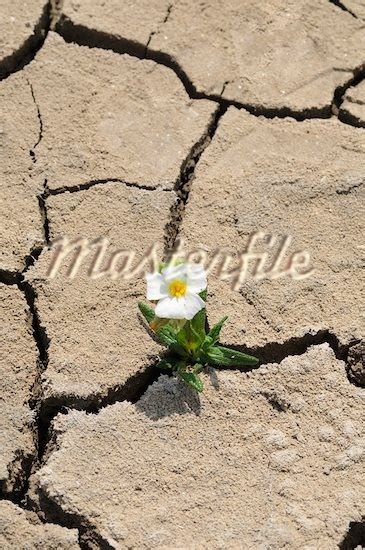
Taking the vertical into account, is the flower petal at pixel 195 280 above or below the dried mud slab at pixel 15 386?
above

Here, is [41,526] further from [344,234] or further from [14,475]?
[344,234]

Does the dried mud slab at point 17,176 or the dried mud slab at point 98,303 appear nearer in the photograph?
the dried mud slab at point 98,303

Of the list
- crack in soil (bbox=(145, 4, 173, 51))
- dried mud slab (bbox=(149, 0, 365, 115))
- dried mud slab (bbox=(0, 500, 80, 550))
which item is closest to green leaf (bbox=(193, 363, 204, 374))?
dried mud slab (bbox=(0, 500, 80, 550))

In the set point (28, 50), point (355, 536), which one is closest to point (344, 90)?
point (28, 50)

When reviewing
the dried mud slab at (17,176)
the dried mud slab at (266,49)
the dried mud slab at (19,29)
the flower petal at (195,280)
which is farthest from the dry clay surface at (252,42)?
the flower petal at (195,280)

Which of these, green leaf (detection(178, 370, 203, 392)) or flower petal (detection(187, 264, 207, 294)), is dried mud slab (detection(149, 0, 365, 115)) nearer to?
flower petal (detection(187, 264, 207, 294))

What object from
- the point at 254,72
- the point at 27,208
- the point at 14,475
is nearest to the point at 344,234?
the point at 254,72

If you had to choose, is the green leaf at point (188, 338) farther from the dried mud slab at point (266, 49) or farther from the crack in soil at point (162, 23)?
the crack in soil at point (162, 23)
